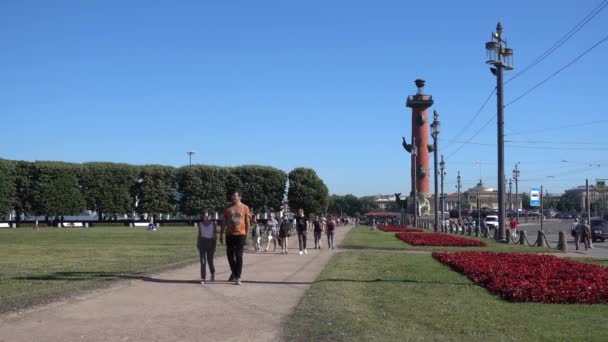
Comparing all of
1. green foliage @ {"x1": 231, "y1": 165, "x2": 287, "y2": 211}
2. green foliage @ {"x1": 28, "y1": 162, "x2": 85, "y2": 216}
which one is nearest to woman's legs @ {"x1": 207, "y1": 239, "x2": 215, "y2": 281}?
green foliage @ {"x1": 28, "y1": 162, "x2": 85, "y2": 216}

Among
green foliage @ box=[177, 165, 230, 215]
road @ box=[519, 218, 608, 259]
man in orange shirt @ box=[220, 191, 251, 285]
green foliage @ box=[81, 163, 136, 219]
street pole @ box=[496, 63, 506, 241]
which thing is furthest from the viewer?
green foliage @ box=[177, 165, 230, 215]

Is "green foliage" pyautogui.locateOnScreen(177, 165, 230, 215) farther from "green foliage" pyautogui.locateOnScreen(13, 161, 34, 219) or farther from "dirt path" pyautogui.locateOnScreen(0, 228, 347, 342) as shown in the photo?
"dirt path" pyautogui.locateOnScreen(0, 228, 347, 342)

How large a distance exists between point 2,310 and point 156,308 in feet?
7.64

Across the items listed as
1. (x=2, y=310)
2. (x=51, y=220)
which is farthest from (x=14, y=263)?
(x=51, y=220)

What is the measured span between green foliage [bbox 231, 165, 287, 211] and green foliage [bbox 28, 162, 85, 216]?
21.2 metres

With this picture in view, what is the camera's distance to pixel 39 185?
85188mm

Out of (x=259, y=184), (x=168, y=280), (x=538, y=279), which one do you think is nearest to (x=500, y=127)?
(x=538, y=279)

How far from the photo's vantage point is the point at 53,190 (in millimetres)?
84625

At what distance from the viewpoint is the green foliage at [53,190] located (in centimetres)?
8475

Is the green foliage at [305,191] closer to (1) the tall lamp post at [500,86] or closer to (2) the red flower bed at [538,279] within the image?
(1) the tall lamp post at [500,86]

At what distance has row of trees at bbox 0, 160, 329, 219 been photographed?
85.1 metres

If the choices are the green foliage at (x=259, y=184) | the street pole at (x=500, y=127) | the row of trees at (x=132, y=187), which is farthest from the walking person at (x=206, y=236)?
the green foliage at (x=259, y=184)

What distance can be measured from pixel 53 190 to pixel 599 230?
64.3m

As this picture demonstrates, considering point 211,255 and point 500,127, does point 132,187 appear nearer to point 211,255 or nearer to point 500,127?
point 500,127
